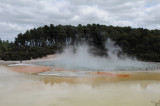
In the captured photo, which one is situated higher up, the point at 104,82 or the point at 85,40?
the point at 85,40

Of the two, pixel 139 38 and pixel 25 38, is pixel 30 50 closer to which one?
pixel 25 38

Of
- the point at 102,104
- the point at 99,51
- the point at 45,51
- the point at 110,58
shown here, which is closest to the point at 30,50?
the point at 45,51

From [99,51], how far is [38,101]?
2261cm

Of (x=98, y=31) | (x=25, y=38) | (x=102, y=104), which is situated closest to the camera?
(x=102, y=104)

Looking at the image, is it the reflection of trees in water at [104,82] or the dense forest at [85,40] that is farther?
the dense forest at [85,40]

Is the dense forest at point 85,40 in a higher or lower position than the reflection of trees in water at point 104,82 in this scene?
higher

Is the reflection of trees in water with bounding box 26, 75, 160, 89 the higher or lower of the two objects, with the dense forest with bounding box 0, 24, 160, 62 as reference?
lower

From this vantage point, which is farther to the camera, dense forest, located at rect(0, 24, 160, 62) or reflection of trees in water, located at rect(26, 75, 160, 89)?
dense forest, located at rect(0, 24, 160, 62)

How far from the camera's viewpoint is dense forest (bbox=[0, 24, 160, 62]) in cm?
2554

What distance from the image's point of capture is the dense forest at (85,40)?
83.8ft

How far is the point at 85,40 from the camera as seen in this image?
111 feet

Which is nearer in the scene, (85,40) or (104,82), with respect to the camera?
(104,82)

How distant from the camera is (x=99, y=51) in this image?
1135 inches

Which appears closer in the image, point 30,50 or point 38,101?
point 38,101
